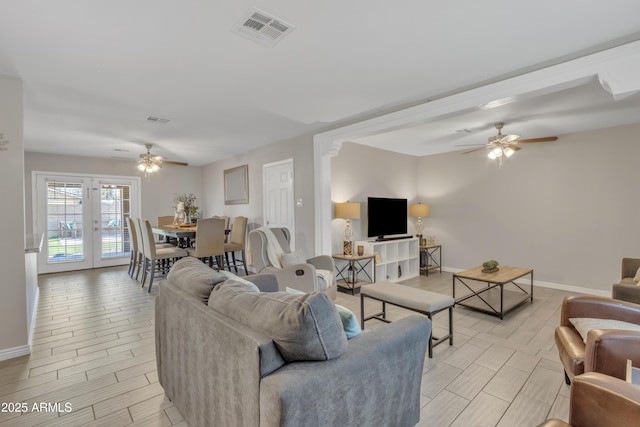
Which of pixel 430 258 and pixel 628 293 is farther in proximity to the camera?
pixel 430 258

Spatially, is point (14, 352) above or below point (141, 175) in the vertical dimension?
below

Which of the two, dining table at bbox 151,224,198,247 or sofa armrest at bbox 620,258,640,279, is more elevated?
dining table at bbox 151,224,198,247

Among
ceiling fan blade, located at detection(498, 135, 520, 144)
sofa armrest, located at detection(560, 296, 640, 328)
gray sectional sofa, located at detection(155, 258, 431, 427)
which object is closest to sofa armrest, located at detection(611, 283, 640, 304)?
sofa armrest, located at detection(560, 296, 640, 328)

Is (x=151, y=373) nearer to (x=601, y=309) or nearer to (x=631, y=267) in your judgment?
(x=601, y=309)

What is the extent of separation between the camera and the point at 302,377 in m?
1.08

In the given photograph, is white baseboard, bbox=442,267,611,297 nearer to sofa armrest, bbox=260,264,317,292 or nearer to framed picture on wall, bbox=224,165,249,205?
sofa armrest, bbox=260,264,317,292

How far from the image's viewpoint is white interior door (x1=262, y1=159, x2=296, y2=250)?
5.11 m

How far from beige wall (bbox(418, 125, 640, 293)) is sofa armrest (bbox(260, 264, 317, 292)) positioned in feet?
13.0

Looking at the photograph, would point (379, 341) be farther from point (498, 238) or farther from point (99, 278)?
point (99, 278)

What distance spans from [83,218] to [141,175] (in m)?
1.42

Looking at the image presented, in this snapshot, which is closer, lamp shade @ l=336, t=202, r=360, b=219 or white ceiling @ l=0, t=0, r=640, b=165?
white ceiling @ l=0, t=0, r=640, b=165

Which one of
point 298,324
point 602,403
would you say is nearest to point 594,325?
point 602,403

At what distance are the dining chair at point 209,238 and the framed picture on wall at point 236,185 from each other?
132 cm

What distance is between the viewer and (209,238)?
4895mm
